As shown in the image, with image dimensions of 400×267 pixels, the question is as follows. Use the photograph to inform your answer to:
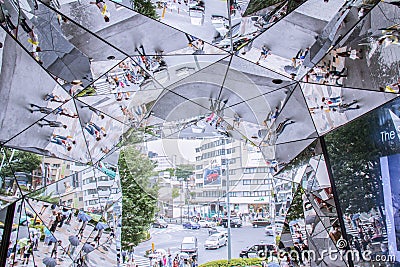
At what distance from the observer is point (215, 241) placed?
31.7 ft

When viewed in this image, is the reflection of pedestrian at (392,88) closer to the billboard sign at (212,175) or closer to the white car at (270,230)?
the billboard sign at (212,175)

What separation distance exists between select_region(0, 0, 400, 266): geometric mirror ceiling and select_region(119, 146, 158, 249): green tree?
20cm

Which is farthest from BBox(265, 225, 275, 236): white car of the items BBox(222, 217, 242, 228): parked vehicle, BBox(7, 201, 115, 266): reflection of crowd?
BBox(7, 201, 115, 266): reflection of crowd

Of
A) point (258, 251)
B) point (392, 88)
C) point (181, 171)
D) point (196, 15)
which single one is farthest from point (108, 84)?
point (258, 251)

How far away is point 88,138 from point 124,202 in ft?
8.87

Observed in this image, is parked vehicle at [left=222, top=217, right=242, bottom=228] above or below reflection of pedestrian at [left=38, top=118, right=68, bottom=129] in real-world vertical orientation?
below

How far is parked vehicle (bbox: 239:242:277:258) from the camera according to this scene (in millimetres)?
9312

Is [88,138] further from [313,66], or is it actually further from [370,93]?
[370,93]

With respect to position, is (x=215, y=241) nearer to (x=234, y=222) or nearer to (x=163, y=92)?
(x=234, y=222)

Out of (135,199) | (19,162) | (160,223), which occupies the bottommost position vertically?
(160,223)

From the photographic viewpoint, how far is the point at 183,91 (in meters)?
7.45

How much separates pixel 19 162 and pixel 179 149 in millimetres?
3999

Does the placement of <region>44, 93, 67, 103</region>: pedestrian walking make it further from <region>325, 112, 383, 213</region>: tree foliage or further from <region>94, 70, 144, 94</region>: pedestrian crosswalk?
<region>325, 112, 383, 213</region>: tree foliage

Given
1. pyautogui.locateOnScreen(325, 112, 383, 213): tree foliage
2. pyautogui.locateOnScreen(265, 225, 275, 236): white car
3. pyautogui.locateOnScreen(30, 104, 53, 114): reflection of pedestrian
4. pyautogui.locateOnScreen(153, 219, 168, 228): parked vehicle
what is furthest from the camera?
pyautogui.locateOnScreen(153, 219, 168, 228): parked vehicle
